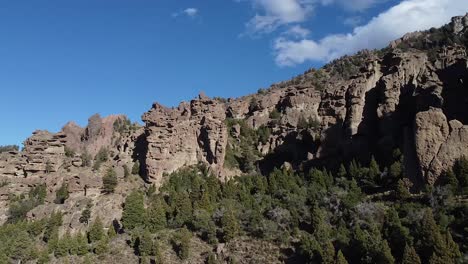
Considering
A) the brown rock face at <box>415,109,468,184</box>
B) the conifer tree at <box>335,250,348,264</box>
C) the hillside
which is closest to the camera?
the conifer tree at <box>335,250,348,264</box>

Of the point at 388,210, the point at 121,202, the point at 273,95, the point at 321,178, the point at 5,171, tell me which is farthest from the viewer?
the point at 273,95

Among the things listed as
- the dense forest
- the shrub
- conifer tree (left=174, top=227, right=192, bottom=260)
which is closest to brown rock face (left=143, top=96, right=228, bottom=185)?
the shrub

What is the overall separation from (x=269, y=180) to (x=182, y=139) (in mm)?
20636

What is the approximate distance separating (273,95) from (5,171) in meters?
57.2

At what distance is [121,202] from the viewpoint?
73938mm

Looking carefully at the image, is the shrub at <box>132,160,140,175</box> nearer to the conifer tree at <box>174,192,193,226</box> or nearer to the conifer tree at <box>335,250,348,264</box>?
the conifer tree at <box>174,192,193,226</box>

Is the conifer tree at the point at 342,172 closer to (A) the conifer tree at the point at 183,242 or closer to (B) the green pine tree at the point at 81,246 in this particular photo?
(A) the conifer tree at the point at 183,242

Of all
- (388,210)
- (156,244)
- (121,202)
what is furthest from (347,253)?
(121,202)

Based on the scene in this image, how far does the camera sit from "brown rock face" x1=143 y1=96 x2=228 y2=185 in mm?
82375

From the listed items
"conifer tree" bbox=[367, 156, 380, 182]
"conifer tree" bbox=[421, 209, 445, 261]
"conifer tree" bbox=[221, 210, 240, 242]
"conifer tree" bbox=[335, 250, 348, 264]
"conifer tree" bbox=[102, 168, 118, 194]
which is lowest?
"conifer tree" bbox=[335, 250, 348, 264]

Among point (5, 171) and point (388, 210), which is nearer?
point (388, 210)

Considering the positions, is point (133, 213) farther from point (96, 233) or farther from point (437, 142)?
point (437, 142)

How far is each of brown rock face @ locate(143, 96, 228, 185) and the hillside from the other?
0.80 feet

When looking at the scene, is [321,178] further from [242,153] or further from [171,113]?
[171,113]
